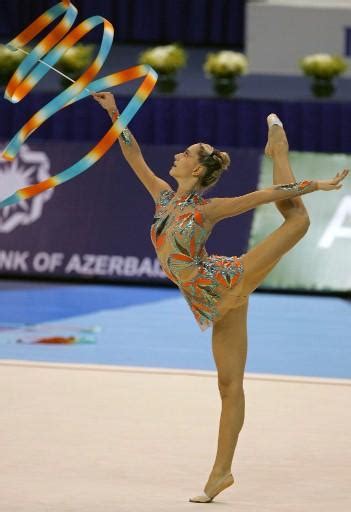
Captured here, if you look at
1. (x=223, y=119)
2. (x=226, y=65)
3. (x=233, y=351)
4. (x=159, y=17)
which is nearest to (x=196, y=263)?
(x=233, y=351)

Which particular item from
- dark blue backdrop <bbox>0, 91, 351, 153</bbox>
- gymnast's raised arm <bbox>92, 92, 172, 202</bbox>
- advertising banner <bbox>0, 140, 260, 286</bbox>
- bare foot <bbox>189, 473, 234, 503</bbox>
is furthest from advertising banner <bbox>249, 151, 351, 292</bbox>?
bare foot <bbox>189, 473, 234, 503</bbox>

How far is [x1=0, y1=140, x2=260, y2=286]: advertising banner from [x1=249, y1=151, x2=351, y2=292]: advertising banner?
0.47 ft

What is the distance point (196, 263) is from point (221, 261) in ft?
0.31

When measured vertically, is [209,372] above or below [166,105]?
below

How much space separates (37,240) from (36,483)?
5.07m

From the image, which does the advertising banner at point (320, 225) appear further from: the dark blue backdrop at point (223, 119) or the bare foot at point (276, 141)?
the bare foot at point (276, 141)

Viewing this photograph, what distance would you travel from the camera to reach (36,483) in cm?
399

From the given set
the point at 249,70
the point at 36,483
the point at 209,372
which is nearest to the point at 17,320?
the point at 209,372

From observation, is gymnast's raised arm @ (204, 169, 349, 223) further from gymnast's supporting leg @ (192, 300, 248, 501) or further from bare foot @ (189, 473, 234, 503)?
A: bare foot @ (189, 473, 234, 503)

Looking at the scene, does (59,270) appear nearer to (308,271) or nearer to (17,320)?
(17,320)

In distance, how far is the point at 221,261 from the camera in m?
3.90

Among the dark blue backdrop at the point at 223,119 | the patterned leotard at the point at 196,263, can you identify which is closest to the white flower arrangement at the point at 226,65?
the dark blue backdrop at the point at 223,119

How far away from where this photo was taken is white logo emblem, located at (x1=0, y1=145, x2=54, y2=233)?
28.9 ft

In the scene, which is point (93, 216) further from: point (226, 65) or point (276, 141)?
point (276, 141)
